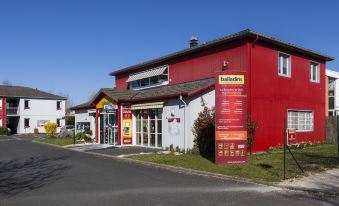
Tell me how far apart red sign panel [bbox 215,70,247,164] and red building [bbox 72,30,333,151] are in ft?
13.4

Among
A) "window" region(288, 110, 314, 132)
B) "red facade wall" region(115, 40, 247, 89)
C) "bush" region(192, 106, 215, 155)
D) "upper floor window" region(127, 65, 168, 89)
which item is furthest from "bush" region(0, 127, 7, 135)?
"window" region(288, 110, 314, 132)

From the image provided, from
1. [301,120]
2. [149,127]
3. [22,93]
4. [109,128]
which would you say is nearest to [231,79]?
[149,127]

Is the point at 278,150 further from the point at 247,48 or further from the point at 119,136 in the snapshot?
the point at 119,136

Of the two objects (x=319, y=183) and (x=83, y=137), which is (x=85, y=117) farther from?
(x=319, y=183)

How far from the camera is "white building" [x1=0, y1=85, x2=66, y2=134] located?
184 feet

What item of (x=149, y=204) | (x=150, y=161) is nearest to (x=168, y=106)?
(x=150, y=161)

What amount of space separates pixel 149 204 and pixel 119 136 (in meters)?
16.5

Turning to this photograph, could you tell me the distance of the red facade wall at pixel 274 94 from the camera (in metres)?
20.2

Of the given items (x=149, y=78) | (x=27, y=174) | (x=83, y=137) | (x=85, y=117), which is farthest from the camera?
(x=85, y=117)

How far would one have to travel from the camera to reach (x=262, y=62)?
20422 mm

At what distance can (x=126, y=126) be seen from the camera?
24.4 meters

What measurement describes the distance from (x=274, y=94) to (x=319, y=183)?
35.3 feet

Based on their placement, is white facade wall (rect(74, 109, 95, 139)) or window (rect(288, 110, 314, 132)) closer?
window (rect(288, 110, 314, 132))

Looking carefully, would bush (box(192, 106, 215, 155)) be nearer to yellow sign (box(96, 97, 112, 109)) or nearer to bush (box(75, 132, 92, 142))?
yellow sign (box(96, 97, 112, 109))
